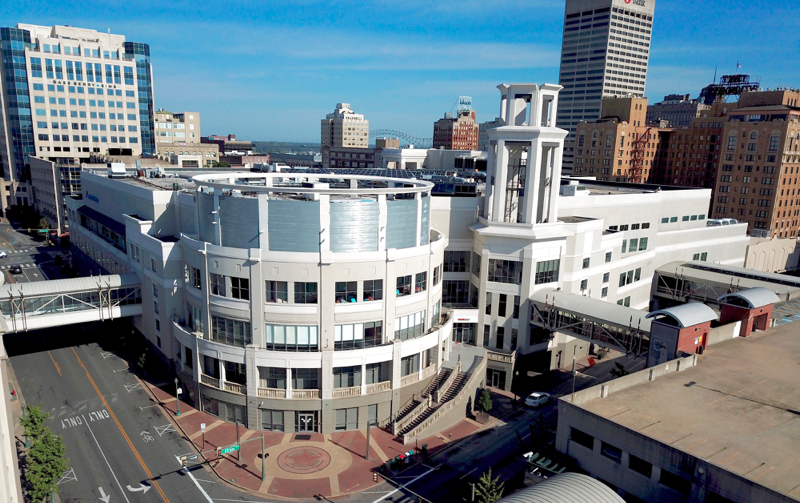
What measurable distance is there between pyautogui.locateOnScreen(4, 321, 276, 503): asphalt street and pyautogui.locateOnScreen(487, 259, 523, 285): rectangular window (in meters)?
37.1

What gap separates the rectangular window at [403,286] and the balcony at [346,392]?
10.4m

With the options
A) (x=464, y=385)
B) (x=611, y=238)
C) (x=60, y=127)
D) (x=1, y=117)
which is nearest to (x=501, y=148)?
(x=611, y=238)

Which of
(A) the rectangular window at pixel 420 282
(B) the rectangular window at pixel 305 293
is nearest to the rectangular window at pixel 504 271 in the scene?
(A) the rectangular window at pixel 420 282

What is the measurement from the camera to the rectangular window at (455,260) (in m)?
70.4

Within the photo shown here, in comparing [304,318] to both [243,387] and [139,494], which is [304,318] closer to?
[243,387]

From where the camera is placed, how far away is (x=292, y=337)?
175 ft

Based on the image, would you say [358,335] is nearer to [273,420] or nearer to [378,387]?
[378,387]

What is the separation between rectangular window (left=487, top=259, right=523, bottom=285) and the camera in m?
65.8

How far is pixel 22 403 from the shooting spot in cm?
5853

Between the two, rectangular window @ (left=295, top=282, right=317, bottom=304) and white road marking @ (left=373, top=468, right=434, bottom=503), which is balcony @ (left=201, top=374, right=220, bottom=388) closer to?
rectangular window @ (left=295, top=282, right=317, bottom=304)

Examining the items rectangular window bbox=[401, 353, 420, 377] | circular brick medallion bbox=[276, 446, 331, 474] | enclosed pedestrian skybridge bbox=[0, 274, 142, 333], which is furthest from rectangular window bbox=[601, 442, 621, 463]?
enclosed pedestrian skybridge bbox=[0, 274, 142, 333]

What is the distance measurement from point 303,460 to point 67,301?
37094 mm

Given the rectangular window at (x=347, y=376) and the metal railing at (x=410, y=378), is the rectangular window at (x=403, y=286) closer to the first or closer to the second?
the rectangular window at (x=347, y=376)

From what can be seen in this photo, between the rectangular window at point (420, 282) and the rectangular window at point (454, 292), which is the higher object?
the rectangular window at point (420, 282)
